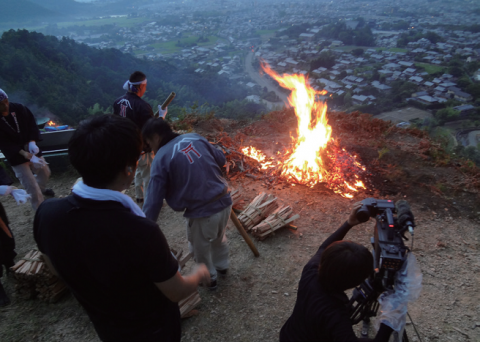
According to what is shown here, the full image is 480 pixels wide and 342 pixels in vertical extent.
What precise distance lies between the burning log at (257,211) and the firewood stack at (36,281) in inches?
109

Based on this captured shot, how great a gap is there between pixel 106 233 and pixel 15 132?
4.66m

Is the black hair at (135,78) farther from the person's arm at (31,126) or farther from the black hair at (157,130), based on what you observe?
the black hair at (157,130)

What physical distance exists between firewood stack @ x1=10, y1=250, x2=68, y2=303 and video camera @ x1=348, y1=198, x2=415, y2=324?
364cm

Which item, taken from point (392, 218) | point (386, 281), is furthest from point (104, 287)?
point (392, 218)

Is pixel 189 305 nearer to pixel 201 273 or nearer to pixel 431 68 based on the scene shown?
pixel 201 273

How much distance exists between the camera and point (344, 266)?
1.78 metres

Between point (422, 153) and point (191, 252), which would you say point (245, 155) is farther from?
point (422, 153)

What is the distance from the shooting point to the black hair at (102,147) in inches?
53.2

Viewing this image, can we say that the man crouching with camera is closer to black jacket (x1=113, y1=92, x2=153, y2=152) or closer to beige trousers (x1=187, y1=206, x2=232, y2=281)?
beige trousers (x1=187, y1=206, x2=232, y2=281)

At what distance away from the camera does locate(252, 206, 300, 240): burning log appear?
15.4 ft

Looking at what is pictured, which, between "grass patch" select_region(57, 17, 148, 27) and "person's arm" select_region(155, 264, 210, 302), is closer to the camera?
"person's arm" select_region(155, 264, 210, 302)

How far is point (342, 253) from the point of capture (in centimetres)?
182

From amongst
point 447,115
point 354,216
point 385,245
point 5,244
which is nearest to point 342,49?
point 447,115

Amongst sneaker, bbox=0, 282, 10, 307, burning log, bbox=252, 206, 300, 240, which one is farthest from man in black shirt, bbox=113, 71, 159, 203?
sneaker, bbox=0, 282, 10, 307
